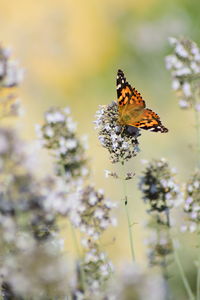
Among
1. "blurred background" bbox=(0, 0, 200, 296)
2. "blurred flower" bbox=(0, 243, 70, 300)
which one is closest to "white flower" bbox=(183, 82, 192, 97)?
"blurred flower" bbox=(0, 243, 70, 300)

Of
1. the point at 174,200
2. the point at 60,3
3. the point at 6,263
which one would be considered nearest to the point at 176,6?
the point at 60,3

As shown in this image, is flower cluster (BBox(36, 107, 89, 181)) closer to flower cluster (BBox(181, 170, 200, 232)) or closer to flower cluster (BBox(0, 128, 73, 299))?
flower cluster (BBox(0, 128, 73, 299))

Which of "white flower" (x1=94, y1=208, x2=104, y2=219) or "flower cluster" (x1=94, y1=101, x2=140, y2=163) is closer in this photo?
"flower cluster" (x1=94, y1=101, x2=140, y2=163)

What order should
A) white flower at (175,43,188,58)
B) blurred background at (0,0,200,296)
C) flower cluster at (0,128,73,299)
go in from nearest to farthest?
flower cluster at (0,128,73,299)
white flower at (175,43,188,58)
blurred background at (0,0,200,296)

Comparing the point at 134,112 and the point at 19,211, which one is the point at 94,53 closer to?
the point at 134,112

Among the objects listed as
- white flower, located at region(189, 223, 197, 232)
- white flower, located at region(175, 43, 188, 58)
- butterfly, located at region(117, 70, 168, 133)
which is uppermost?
white flower, located at region(175, 43, 188, 58)

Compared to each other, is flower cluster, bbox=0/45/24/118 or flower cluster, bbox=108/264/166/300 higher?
flower cluster, bbox=0/45/24/118

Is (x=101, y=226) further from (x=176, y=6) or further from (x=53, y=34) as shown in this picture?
(x=176, y=6)
